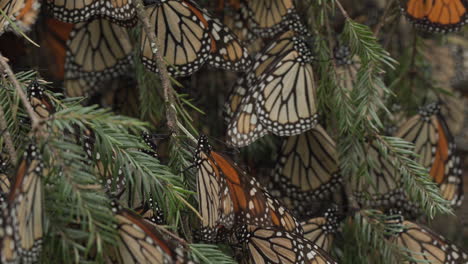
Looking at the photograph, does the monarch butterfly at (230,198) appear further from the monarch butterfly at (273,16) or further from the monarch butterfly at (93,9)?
the monarch butterfly at (273,16)

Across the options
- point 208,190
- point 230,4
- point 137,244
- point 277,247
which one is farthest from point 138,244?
point 230,4

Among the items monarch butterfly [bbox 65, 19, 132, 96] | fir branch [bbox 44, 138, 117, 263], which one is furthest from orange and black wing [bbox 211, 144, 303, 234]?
monarch butterfly [bbox 65, 19, 132, 96]

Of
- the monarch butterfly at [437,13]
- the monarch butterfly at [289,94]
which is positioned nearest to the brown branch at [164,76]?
the monarch butterfly at [289,94]

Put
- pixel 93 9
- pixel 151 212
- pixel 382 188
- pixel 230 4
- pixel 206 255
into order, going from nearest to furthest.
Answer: pixel 206 255, pixel 151 212, pixel 93 9, pixel 382 188, pixel 230 4

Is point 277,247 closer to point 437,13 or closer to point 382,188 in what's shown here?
point 382,188

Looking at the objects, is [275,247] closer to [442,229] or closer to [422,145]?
[422,145]

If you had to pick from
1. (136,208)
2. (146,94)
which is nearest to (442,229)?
(146,94)
